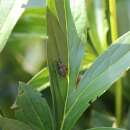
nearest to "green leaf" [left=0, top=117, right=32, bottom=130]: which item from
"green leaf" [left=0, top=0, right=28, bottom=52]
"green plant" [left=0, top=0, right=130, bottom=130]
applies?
"green plant" [left=0, top=0, right=130, bottom=130]

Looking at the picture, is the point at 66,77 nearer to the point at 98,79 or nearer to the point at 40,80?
the point at 98,79

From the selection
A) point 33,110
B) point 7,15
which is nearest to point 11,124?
→ point 33,110

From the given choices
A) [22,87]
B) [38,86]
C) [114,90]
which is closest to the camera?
[22,87]

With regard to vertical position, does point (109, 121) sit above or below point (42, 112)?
below

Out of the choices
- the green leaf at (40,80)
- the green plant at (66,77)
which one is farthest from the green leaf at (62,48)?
the green leaf at (40,80)

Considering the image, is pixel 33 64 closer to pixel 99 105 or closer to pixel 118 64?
pixel 99 105

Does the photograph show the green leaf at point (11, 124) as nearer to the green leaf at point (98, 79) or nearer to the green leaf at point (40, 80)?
the green leaf at point (98, 79)

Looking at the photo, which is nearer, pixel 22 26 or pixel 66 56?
pixel 66 56

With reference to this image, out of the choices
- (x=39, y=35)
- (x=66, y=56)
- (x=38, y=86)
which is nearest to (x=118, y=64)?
(x=66, y=56)
